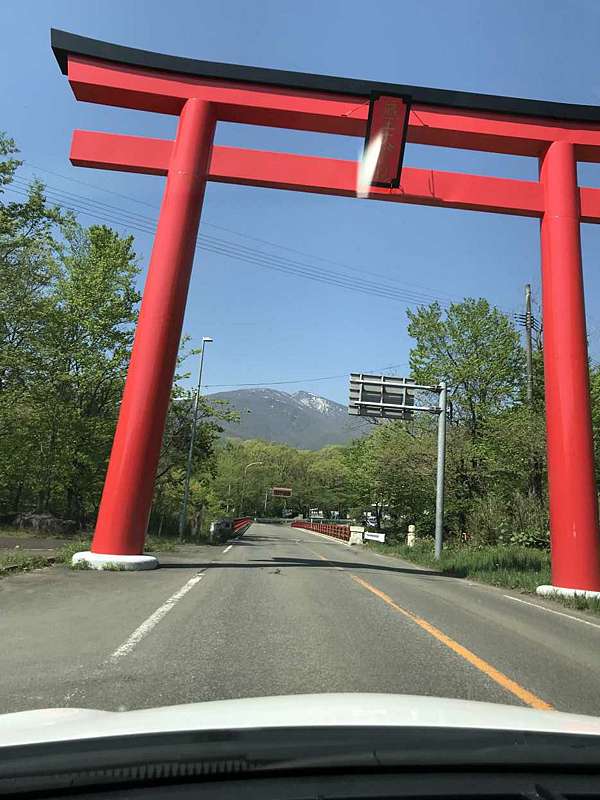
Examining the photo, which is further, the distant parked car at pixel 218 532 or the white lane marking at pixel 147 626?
the distant parked car at pixel 218 532

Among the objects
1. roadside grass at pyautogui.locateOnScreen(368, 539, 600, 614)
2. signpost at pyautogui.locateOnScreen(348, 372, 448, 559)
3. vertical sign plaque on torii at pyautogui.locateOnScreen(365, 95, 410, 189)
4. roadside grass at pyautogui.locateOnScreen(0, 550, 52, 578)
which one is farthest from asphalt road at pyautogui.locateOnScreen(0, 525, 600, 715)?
signpost at pyautogui.locateOnScreen(348, 372, 448, 559)

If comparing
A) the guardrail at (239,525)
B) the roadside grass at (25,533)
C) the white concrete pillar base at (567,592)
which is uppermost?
the guardrail at (239,525)

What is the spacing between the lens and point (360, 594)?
9.84 m

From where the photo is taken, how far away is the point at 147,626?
250 inches

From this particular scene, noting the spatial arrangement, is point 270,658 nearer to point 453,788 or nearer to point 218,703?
point 218,703

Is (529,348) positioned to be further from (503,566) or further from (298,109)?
(298,109)

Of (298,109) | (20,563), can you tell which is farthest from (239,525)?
(298,109)

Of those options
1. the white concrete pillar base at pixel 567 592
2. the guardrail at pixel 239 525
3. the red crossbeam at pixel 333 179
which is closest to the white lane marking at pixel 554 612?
the white concrete pillar base at pixel 567 592

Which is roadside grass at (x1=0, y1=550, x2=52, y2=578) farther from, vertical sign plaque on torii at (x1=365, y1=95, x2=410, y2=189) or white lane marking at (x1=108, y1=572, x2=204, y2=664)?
vertical sign plaque on torii at (x1=365, y1=95, x2=410, y2=189)

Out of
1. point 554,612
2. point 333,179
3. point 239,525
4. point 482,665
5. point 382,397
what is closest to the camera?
point 482,665

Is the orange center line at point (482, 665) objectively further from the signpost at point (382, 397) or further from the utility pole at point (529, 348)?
the utility pole at point (529, 348)

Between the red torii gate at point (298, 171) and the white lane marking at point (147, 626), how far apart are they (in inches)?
130

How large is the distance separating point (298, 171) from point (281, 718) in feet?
41.0

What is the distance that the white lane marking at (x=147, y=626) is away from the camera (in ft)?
16.9
